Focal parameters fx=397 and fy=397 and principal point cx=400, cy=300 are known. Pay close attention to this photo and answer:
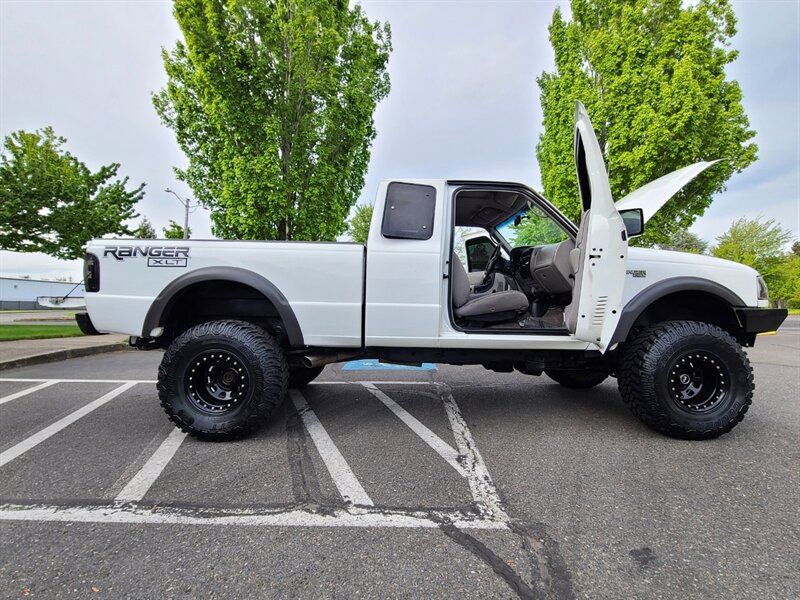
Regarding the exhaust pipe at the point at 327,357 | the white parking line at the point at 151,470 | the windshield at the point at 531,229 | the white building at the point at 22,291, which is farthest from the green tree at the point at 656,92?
the white building at the point at 22,291

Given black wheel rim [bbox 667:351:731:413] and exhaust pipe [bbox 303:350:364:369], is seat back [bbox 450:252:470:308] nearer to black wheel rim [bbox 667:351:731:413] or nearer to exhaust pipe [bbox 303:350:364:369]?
exhaust pipe [bbox 303:350:364:369]

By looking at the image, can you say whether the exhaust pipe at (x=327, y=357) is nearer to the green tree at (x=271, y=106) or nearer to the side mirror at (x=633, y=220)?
the side mirror at (x=633, y=220)

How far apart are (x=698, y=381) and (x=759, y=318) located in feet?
2.29

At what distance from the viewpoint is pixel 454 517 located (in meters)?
2.06

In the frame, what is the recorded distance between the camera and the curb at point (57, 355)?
6.10 meters

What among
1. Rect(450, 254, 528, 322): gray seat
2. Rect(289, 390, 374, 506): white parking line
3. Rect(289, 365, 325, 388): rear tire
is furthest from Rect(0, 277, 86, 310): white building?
Rect(450, 254, 528, 322): gray seat

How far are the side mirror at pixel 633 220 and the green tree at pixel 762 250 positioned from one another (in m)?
31.5

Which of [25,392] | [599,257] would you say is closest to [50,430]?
[25,392]

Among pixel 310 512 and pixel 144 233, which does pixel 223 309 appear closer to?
pixel 310 512

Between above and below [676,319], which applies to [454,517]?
below

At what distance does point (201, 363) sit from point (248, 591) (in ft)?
6.50

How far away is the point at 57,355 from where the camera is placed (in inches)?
275

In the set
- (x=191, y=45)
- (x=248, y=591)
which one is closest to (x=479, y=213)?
(x=248, y=591)

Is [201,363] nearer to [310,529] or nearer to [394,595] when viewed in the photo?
[310,529]
